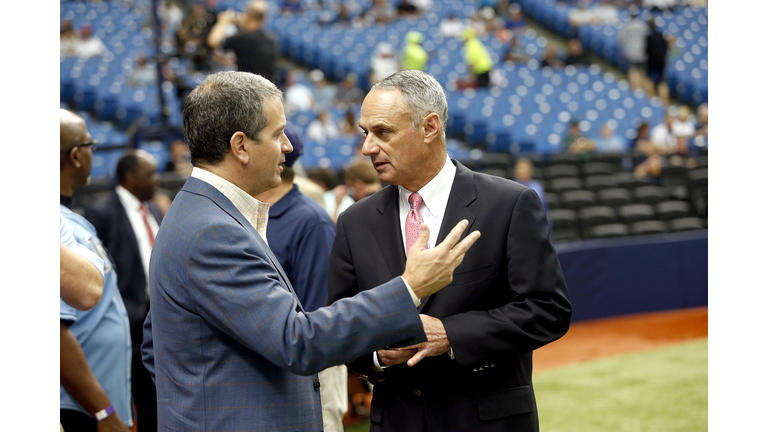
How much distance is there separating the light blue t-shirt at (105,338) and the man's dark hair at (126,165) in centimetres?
158

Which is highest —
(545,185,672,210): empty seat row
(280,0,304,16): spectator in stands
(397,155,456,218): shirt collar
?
(280,0,304,16): spectator in stands

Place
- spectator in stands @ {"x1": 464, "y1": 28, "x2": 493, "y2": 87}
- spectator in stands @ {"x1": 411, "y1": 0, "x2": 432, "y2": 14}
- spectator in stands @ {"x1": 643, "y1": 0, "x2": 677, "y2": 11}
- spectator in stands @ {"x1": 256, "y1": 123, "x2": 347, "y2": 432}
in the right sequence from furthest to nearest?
spectator in stands @ {"x1": 643, "y1": 0, "x2": 677, "y2": 11} → spectator in stands @ {"x1": 411, "y1": 0, "x2": 432, "y2": 14} → spectator in stands @ {"x1": 464, "y1": 28, "x2": 493, "y2": 87} → spectator in stands @ {"x1": 256, "y1": 123, "x2": 347, "y2": 432}

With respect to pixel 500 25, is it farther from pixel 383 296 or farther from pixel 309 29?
pixel 383 296

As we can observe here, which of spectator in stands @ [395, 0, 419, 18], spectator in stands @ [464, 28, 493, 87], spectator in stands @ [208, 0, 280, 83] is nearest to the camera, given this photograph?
spectator in stands @ [208, 0, 280, 83]

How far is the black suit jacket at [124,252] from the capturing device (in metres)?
3.62

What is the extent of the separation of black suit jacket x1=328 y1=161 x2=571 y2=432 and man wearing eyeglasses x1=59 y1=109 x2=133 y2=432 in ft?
2.92

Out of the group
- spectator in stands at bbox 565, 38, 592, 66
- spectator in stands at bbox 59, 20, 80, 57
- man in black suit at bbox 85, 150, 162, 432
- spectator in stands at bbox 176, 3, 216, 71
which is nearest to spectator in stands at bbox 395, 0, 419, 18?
spectator in stands at bbox 565, 38, 592, 66

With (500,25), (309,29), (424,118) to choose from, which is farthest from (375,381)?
(500,25)

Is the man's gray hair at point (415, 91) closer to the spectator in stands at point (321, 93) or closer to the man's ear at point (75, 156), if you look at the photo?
the man's ear at point (75, 156)

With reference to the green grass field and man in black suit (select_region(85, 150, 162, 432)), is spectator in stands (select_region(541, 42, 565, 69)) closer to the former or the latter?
the green grass field

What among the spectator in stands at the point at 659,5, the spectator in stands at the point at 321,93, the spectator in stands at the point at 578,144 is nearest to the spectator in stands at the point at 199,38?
the spectator in stands at the point at 321,93

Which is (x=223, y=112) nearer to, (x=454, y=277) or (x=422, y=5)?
(x=454, y=277)

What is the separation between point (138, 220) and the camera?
3984mm

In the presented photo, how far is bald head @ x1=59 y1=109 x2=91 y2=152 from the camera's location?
243cm
